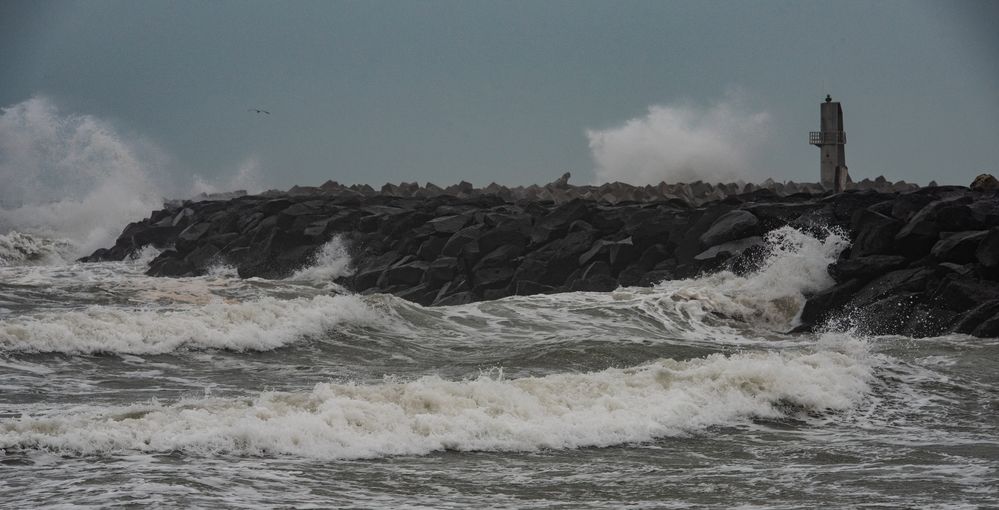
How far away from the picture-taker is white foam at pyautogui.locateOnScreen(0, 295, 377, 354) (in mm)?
13992

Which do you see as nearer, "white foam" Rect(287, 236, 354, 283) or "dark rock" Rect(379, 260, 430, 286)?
"dark rock" Rect(379, 260, 430, 286)

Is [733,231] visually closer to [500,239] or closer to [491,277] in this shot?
[491,277]

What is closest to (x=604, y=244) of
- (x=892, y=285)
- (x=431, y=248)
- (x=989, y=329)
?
(x=431, y=248)

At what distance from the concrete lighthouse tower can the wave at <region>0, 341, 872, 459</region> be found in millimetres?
29471

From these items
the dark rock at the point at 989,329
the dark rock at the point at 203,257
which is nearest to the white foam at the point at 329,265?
the dark rock at the point at 203,257

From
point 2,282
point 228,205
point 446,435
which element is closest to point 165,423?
point 446,435

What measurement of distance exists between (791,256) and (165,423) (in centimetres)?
1565

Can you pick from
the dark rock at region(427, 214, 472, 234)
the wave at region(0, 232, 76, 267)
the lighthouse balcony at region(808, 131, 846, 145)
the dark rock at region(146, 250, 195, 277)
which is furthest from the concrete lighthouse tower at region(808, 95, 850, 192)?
the wave at region(0, 232, 76, 267)

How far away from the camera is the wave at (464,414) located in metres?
8.57

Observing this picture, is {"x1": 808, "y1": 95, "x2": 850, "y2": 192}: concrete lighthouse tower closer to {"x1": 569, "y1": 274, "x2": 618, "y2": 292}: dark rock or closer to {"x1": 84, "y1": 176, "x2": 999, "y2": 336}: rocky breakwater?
{"x1": 84, "y1": 176, "x2": 999, "y2": 336}: rocky breakwater

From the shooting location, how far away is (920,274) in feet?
63.8

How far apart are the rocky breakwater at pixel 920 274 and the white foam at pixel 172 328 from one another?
782cm

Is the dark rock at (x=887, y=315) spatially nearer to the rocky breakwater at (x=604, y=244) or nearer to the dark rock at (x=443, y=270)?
the rocky breakwater at (x=604, y=244)

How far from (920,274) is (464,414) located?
11.7m
